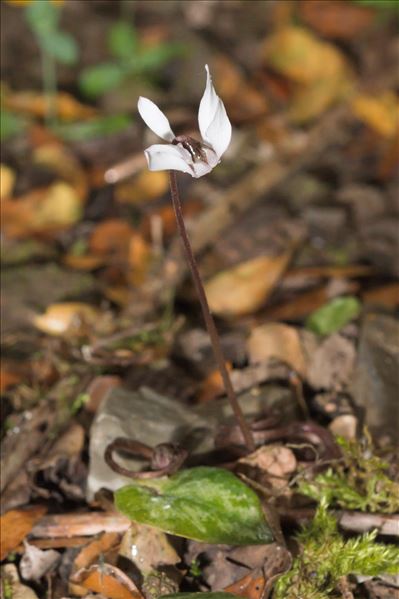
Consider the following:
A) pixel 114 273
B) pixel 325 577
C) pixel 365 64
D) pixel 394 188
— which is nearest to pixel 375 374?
pixel 325 577

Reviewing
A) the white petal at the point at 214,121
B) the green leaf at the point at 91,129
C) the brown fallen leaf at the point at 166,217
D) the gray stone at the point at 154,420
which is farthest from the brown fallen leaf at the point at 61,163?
the white petal at the point at 214,121

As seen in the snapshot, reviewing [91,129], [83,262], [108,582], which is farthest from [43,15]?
[108,582]

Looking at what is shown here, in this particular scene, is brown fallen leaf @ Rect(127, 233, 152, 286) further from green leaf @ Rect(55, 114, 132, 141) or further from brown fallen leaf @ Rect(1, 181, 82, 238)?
green leaf @ Rect(55, 114, 132, 141)

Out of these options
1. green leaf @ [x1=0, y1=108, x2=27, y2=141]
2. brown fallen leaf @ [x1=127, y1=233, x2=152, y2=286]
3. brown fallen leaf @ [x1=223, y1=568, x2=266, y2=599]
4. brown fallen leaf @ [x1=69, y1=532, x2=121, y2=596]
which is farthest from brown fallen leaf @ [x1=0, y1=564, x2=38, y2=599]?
green leaf @ [x1=0, y1=108, x2=27, y2=141]

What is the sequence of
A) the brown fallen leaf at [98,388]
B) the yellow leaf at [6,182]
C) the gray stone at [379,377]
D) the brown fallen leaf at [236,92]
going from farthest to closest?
the brown fallen leaf at [236,92] → the yellow leaf at [6,182] → the brown fallen leaf at [98,388] → the gray stone at [379,377]

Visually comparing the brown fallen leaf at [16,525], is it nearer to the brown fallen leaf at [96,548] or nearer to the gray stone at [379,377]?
the brown fallen leaf at [96,548]

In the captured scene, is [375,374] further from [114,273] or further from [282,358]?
[114,273]

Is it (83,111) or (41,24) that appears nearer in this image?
(41,24)
